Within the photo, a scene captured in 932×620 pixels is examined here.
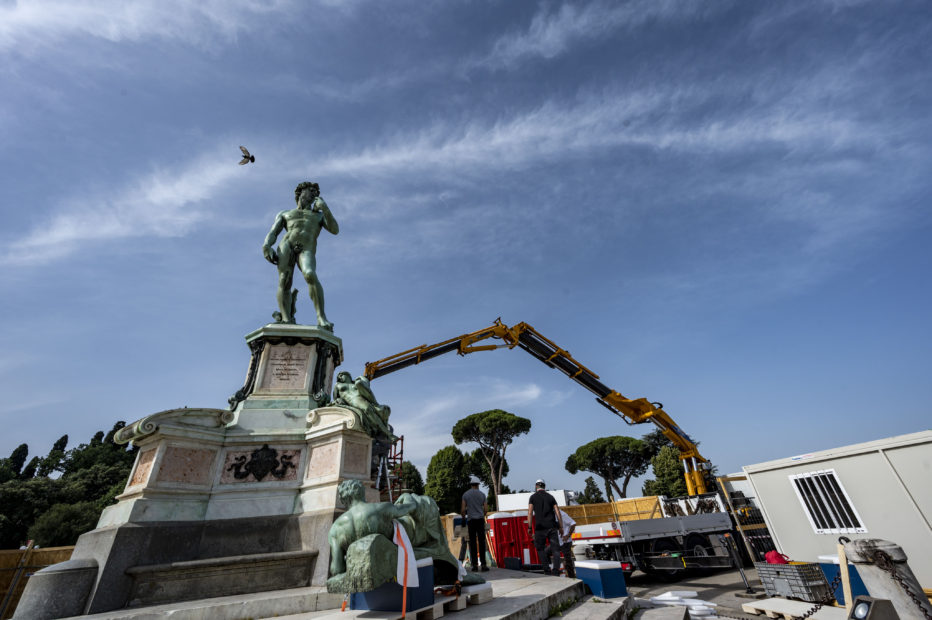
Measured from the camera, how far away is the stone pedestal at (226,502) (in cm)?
432

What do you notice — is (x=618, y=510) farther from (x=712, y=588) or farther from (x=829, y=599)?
A: (x=829, y=599)

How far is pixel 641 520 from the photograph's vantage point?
10070 millimetres

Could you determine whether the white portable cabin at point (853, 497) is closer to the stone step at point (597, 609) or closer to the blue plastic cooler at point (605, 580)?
the blue plastic cooler at point (605, 580)

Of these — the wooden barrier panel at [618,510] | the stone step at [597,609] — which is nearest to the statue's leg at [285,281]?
the stone step at [597,609]

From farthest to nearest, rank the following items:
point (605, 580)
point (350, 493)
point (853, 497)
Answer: point (853, 497) → point (605, 580) → point (350, 493)

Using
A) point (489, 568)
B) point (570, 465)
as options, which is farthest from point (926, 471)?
point (570, 465)

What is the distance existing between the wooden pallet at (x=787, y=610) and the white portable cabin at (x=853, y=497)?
1.20 m

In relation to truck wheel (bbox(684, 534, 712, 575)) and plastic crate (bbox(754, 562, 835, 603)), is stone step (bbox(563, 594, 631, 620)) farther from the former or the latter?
truck wheel (bbox(684, 534, 712, 575))

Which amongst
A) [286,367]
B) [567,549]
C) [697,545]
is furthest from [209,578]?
[697,545]

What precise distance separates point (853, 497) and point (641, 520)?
4.38 meters

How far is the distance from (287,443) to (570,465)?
44693 millimetres

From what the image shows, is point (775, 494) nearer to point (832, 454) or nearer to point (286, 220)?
point (832, 454)

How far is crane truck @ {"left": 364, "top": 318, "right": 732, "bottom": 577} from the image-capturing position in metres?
9.98

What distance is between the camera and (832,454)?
750 cm
